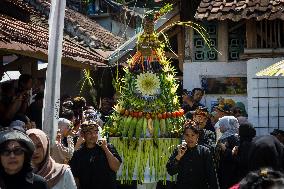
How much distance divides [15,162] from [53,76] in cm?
170

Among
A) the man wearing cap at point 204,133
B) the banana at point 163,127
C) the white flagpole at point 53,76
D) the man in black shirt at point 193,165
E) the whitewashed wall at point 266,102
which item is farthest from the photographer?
the whitewashed wall at point 266,102

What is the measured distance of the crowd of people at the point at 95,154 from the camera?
4.46 meters

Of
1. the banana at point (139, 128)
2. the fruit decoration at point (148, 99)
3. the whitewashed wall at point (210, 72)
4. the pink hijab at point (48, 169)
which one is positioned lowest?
the pink hijab at point (48, 169)

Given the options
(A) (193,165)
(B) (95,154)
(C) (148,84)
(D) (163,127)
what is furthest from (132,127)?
(A) (193,165)

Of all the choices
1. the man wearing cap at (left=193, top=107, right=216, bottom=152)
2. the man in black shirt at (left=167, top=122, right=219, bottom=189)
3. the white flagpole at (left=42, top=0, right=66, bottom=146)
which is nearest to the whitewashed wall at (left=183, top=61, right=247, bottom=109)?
the man wearing cap at (left=193, top=107, right=216, bottom=152)

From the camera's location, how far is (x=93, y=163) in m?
6.54

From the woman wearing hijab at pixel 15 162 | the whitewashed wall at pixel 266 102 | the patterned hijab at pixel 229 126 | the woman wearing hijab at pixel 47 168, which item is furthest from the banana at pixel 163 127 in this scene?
the woman wearing hijab at pixel 15 162

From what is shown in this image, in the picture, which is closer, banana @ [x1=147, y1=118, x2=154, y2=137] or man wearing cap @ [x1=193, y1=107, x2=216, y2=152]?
man wearing cap @ [x1=193, y1=107, x2=216, y2=152]

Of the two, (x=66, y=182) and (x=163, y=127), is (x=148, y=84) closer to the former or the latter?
(x=163, y=127)

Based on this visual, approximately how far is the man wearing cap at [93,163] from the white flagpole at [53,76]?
0.76 metres

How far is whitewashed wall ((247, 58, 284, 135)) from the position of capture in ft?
33.7

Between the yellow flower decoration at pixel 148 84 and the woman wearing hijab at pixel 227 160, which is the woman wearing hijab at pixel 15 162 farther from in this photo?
the yellow flower decoration at pixel 148 84

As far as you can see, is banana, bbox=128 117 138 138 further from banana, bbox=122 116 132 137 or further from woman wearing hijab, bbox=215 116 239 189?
woman wearing hijab, bbox=215 116 239 189

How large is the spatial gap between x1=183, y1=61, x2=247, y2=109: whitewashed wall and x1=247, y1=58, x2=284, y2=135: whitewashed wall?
93cm
